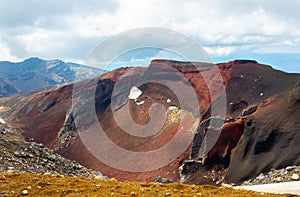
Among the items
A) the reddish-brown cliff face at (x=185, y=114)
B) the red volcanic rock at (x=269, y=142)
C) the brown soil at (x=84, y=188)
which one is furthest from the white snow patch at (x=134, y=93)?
the brown soil at (x=84, y=188)

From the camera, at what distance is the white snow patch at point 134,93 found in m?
98.0

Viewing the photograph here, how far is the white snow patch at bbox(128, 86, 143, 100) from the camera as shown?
98.0 metres

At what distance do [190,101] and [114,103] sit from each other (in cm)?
2660

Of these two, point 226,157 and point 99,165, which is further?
point 99,165

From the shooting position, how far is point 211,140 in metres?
58.9

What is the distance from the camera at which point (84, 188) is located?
47.4 ft

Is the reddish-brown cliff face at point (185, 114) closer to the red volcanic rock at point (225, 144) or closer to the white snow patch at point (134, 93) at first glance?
the red volcanic rock at point (225, 144)

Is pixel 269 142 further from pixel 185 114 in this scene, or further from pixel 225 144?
pixel 185 114

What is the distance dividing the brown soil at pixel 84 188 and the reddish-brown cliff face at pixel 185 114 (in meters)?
27.2

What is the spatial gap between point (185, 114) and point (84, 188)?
65697 millimetres

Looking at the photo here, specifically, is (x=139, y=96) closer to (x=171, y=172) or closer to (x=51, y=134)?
(x=51, y=134)

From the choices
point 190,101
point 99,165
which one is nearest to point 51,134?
point 99,165

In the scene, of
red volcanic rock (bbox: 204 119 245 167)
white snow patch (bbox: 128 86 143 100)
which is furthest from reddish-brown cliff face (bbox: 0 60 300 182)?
white snow patch (bbox: 128 86 143 100)

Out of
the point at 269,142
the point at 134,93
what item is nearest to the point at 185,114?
the point at 134,93
